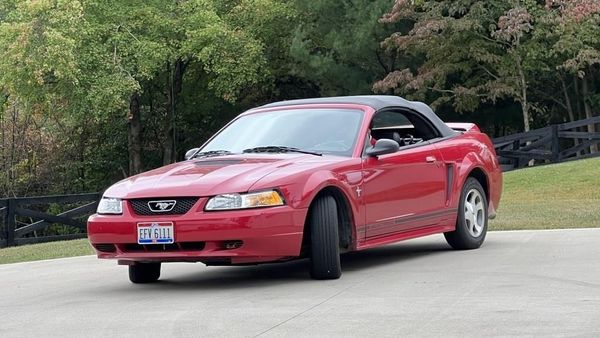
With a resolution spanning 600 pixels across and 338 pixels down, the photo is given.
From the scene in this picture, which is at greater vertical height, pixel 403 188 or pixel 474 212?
pixel 403 188

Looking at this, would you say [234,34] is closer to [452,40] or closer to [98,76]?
[98,76]

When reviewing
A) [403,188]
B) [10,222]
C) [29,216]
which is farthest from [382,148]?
[29,216]

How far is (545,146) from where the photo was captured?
31922 millimetres

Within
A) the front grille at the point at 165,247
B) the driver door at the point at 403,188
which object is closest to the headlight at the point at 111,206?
the front grille at the point at 165,247

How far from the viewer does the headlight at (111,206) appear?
906 centimetres

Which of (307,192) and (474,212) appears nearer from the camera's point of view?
(307,192)

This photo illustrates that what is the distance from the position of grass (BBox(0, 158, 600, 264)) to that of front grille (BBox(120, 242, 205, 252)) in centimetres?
643

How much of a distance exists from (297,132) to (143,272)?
1927mm

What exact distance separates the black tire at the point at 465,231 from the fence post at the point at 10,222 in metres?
12.9

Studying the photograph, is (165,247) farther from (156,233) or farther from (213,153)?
(213,153)

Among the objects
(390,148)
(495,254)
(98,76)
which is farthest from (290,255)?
(98,76)

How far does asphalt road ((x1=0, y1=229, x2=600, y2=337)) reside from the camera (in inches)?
273

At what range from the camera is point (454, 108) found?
38.2 m

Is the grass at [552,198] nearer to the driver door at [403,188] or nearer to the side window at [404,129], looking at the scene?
the side window at [404,129]
